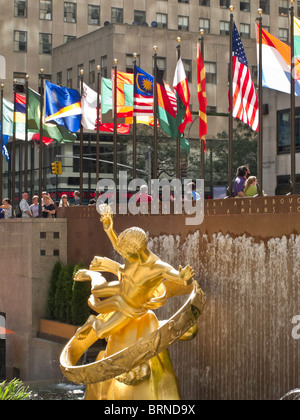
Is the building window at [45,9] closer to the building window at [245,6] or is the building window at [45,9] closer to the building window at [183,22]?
the building window at [183,22]

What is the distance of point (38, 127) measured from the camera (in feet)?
86.2

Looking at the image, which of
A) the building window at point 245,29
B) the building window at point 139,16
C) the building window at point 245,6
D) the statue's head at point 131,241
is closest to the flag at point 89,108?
the statue's head at point 131,241

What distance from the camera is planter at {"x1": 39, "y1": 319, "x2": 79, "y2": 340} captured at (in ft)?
65.7

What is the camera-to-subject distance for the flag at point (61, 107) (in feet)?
77.7

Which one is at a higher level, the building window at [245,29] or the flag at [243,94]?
the building window at [245,29]

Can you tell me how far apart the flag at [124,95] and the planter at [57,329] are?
5815 millimetres

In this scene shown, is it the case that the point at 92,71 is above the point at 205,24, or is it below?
below

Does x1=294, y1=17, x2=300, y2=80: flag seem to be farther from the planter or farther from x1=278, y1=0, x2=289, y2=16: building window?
x1=278, y1=0, x2=289, y2=16: building window

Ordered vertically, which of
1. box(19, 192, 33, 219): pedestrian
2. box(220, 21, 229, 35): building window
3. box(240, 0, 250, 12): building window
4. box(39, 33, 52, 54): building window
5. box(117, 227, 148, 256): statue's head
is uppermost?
box(240, 0, 250, 12): building window

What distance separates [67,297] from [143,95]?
5379 mm

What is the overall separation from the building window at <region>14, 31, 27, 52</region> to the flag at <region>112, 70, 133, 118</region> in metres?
44.5

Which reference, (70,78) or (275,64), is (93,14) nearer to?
(70,78)

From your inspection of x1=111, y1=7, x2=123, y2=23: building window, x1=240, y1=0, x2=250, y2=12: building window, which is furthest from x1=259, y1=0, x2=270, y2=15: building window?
x1=111, y1=7, x2=123, y2=23: building window

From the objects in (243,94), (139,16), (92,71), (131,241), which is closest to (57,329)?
(243,94)
